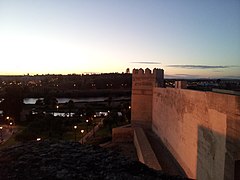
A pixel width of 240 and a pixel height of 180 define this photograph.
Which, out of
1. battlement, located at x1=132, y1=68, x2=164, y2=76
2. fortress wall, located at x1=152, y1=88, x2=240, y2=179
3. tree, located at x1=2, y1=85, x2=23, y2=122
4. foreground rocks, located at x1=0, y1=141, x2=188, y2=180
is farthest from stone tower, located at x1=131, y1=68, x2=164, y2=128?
foreground rocks, located at x1=0, y1=141, x2=188, y2=180

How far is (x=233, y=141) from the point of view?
15.0 ft

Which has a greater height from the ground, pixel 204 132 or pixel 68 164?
pixel 68 164

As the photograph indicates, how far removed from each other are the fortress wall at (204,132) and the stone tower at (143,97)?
6270mm

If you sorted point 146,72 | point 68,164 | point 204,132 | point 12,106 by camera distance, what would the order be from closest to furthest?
1. point 68,164
2. point 204,132
3. point 146,72
4. point 12,106

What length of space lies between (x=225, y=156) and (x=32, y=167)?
4.16 meters

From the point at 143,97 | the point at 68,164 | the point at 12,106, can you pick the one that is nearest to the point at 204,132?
the point at 68,164

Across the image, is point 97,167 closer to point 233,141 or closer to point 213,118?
point 233,141

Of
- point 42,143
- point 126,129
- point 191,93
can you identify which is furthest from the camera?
point 126,129

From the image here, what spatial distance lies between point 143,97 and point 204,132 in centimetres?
1123

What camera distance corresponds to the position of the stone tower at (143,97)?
1753cm

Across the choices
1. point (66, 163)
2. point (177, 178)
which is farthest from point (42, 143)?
point (177, 178)

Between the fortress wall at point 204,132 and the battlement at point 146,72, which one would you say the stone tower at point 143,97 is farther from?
the fortress wall at point 204,132

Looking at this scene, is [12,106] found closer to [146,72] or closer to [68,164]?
[146,72]

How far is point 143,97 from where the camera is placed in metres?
17.6
